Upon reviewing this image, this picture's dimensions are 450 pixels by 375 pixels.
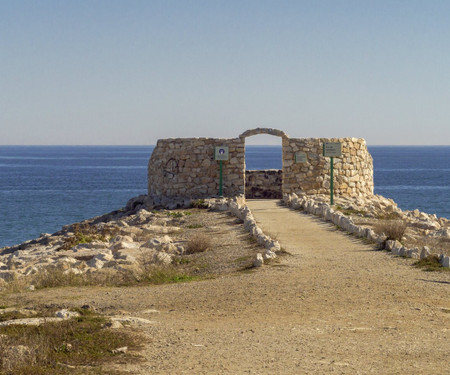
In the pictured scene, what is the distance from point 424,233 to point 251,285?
910cm

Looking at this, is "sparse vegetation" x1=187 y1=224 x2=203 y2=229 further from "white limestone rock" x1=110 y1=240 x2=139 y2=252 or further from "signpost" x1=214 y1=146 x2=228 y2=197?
"signpost" x1=214 y1=146 x2=228 y2=197

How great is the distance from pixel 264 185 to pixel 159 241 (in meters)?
13.9

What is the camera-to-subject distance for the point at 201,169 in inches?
1078

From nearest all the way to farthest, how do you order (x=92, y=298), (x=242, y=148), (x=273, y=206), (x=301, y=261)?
(x=92, y=298) → (x=301, y=261) → (x=273, y=206) → (x=242, y=148)

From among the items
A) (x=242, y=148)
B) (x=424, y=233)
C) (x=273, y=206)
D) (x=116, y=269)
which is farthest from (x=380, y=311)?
(x=242, y=148)

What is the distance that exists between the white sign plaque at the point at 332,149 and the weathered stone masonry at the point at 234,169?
1.88 metres

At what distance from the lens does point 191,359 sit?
7637 mm

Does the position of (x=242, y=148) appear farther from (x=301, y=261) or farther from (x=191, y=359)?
(x=191, y=359)

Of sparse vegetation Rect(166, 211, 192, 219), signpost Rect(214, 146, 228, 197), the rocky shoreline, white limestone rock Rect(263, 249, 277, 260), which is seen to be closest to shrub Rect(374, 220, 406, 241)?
the rocky shoreline

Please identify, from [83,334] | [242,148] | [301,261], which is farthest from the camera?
[242,148]

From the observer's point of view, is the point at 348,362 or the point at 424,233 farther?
the point at 424,233

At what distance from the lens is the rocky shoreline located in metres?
14.2

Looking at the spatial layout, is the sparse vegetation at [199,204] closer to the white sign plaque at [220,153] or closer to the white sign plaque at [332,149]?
the white sign plaque at [220,153]

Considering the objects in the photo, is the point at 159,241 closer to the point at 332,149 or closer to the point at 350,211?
the point at 350,211
